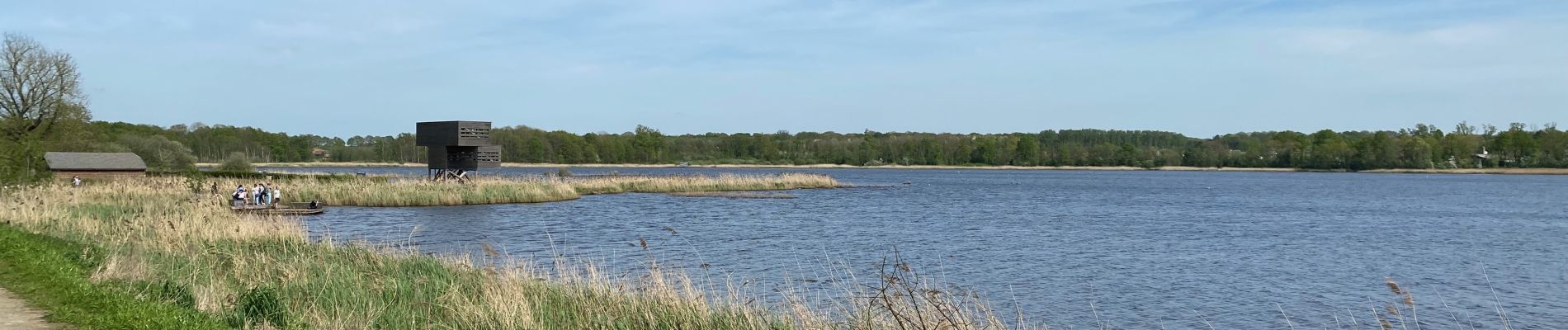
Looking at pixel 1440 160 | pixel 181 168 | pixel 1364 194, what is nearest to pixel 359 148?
pixel 181 168

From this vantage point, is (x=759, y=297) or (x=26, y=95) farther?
(x=26, y=95)

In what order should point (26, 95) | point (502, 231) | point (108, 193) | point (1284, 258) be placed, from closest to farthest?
point (1284, 258) < point (502, 231) < point (108, 193) < point (26, 95)

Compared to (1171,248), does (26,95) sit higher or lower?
higher

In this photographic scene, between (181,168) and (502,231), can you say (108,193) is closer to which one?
(502,231)

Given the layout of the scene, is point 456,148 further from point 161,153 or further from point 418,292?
point 418,292

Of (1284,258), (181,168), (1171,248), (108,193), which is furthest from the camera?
(181,168)

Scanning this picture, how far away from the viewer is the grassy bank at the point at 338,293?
9766 millimetres

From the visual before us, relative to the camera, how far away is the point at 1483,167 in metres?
156

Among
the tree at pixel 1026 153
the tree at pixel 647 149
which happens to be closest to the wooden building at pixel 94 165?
the tree at pixel 647 149

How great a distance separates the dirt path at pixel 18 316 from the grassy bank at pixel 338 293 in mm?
132

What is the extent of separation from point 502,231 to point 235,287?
58.0ft

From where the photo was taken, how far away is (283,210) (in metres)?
32.8

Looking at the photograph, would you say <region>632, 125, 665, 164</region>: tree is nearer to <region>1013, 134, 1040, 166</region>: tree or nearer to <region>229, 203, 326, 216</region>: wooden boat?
<region>1013, 134, 1040, 166</region>: tree

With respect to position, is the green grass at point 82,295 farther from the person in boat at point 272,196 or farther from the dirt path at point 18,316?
the person in boat at point 272,196
